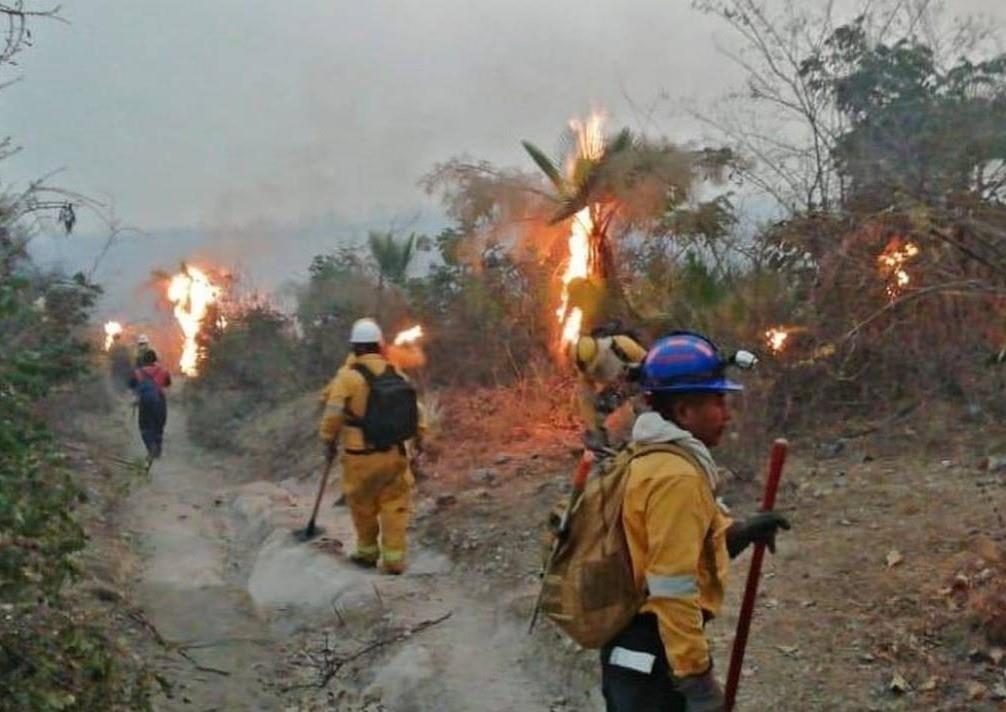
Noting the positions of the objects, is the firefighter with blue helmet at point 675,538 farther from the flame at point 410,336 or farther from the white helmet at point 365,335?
the flame at point 410,336

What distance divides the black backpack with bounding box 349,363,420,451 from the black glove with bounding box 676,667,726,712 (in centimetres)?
560

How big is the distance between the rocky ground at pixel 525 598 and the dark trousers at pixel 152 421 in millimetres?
3669

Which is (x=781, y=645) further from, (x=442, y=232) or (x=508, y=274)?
(x=442, y=232)

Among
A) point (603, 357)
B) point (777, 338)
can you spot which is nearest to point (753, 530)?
point (603, 357)

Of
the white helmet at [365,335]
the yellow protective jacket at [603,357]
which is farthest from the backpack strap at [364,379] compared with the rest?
the yellow protective jacket at [603,357]

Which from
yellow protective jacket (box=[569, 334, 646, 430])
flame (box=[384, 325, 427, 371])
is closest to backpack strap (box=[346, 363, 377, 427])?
yellow protective jacket (box=[569, 334, 646, 430])

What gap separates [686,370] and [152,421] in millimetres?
13565

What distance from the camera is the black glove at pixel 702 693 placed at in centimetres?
325

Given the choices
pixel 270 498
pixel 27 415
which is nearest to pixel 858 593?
pixel 27 415

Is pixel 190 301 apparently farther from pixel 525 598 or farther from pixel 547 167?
pixel 525 598

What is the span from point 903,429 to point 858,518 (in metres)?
2.54

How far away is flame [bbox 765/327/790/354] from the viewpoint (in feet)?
37.8

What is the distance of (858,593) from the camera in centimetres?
686

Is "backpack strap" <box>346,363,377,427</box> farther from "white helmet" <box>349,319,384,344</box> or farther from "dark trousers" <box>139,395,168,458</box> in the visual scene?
"dark trousers" <box>139,395,168,458</box>
